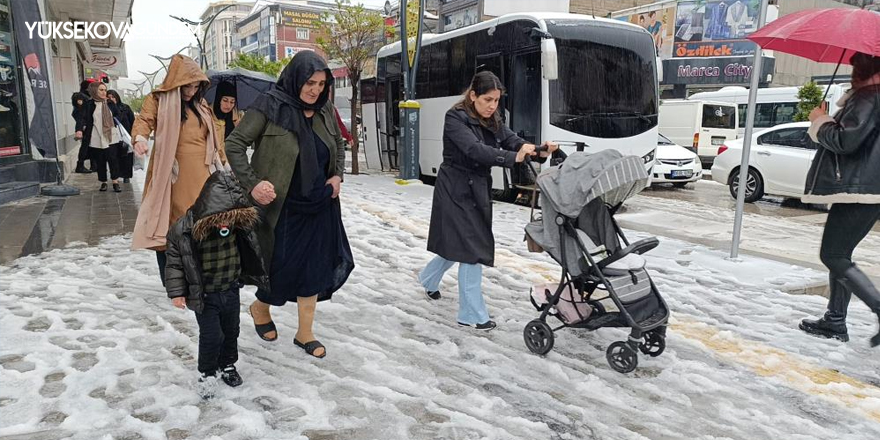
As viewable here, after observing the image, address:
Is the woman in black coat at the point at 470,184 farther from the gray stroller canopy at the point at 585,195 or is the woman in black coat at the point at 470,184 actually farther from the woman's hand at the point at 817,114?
the woman's hand at the point at 817,114

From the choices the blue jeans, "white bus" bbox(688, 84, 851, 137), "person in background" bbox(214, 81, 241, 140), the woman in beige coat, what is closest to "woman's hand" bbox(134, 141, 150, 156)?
the woman in beige coat

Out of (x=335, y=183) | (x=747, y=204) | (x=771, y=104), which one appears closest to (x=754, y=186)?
(x=747, y=204)

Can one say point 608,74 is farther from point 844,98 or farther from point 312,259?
point 312,259

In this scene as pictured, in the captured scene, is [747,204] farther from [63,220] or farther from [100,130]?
[100,130]

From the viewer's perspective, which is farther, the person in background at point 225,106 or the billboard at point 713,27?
the billboard at point 713,27

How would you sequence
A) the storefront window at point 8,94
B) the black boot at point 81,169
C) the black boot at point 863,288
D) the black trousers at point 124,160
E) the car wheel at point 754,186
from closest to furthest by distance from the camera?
the black boot at point 863,288
the storefront window at point 8,94
the black trousers at point 124,160
the car wheel at point 754,186
the black boot at point 81,169

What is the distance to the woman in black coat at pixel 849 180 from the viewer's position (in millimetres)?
3879

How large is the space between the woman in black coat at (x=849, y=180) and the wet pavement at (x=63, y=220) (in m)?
6.78

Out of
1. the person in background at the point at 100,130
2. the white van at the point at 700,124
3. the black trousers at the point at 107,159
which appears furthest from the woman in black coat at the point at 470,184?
the white van at the point at 700,124

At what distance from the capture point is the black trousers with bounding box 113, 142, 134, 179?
10883 mm

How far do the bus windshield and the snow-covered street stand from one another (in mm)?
4835

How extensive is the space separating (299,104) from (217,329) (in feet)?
4.24

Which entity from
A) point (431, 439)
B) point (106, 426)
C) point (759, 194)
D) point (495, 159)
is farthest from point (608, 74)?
point (106, 426)

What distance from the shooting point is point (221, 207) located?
3.00 meters
